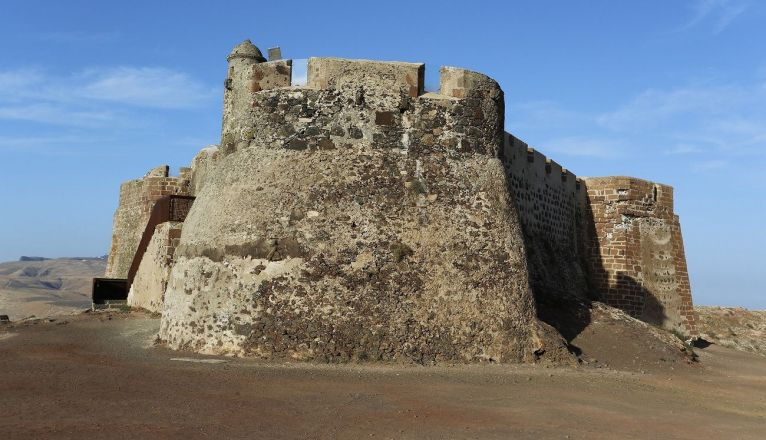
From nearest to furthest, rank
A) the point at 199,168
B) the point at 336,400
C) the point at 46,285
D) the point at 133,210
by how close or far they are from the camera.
→ 1. the point at 336,400
2. the point at 199,168
3. the point at 133,210
4. the point at 46,285

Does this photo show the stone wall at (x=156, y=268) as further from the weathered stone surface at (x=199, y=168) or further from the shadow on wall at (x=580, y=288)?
the shadow on wall at (x=580, y=288)

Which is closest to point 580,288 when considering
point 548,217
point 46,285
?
point 548,217

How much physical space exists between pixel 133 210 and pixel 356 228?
12100 millimetres

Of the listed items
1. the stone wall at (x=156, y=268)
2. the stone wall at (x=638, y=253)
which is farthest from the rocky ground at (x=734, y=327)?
the stone wall at (x=156, y=268)

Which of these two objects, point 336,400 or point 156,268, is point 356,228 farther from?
point 156,268

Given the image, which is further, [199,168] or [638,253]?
[638,253]

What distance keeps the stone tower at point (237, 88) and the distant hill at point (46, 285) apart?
14.0 meters

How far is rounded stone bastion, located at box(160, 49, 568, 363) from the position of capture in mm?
9758

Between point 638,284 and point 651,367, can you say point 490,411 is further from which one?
point 638,284

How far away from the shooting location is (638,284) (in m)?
19.8

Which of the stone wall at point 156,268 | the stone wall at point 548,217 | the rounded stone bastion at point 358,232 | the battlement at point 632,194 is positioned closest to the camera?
the rounded stone bastion at point 358,232

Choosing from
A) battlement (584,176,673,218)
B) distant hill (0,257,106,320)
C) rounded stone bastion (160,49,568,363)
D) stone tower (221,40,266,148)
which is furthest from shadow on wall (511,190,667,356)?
distant hill (0,257,106,320)

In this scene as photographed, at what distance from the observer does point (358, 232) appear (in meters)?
10.2

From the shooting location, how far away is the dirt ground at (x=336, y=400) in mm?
6168
